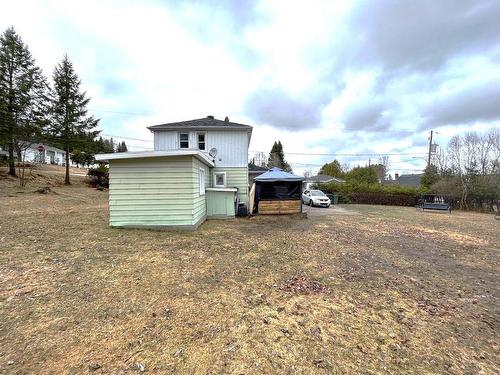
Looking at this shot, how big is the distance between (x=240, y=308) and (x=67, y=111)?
27.4 meters

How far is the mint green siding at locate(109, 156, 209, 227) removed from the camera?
830cm

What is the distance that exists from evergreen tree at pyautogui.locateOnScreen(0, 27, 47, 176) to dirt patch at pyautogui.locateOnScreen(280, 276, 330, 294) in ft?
82.6

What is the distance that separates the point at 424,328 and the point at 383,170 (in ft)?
190

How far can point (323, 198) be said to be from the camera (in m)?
21.1

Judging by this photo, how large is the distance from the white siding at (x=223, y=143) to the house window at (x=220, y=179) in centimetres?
54

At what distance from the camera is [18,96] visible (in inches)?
779

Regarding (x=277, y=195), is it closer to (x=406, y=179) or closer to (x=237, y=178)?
(x=237, y=178)

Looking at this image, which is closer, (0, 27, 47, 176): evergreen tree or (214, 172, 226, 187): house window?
(214, 172, 226, 187): house window

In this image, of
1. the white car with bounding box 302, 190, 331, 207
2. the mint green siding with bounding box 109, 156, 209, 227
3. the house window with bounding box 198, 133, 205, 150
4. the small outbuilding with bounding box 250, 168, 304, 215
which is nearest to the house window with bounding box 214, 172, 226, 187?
the house window with bounding box 198, 133, 205, 150

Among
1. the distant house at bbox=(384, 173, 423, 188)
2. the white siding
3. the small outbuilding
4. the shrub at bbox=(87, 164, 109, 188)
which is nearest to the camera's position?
the small outbuilding

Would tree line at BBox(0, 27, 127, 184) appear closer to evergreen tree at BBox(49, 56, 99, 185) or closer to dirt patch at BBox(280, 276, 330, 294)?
evergreen tree at BBox(49, 56, 99, 185)

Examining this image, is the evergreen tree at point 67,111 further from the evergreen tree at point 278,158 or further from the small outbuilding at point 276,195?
the evergreen tree at point 278,158

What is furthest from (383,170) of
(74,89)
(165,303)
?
(165,303)

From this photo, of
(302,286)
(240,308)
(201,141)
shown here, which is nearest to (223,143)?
(201,141)
